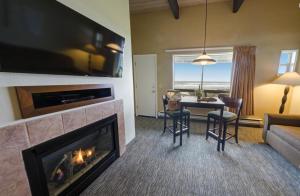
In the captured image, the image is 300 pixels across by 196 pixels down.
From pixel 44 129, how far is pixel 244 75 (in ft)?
13.6

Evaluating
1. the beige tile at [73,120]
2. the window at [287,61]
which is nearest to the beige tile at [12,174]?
the beige tile at [73,120]

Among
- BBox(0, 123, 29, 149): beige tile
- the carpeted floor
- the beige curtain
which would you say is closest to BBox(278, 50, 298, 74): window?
the beige curtain

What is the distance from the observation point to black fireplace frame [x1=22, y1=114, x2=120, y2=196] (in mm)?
1165

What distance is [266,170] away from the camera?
200cm

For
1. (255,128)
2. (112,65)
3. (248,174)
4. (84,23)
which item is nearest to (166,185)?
(248,174)

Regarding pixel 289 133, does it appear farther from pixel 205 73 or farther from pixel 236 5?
pixel 236 5

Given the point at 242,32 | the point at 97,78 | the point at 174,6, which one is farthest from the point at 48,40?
the point at 242,32

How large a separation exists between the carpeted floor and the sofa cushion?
35cm

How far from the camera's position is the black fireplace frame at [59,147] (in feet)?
3.82

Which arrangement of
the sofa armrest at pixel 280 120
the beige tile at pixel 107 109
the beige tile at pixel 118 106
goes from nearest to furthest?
Answer: the beige tile at pixel 107 109
the beige tile at pixel 118 106
the sofa armrest at pixel 280 120

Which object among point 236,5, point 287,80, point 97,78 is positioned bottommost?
point 287,80

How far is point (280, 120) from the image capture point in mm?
2521

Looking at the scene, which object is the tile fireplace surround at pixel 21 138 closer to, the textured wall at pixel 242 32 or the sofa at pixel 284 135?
the sofa at pixel 284 135

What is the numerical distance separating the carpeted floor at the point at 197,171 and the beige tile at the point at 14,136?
39.2 inches
